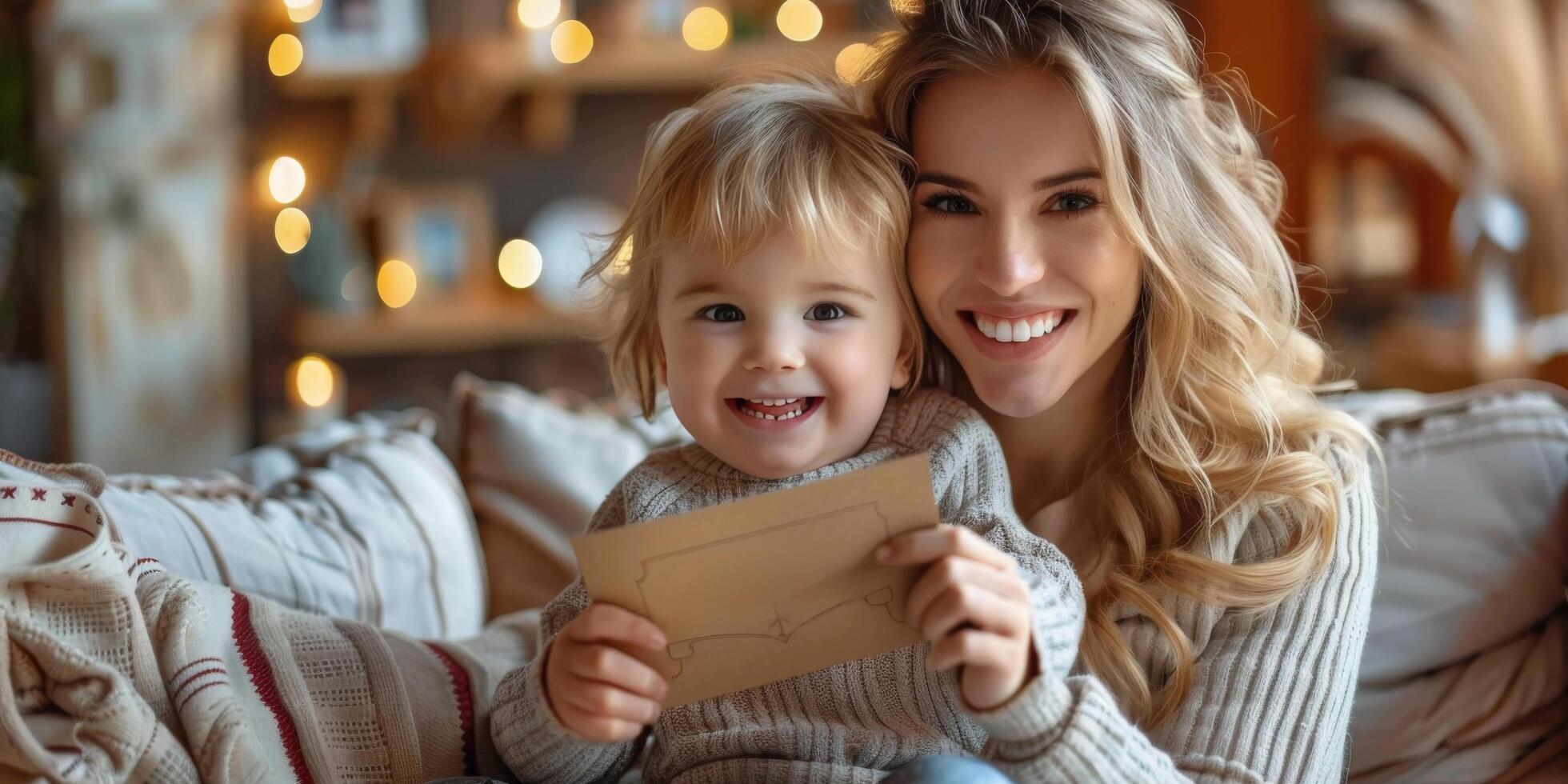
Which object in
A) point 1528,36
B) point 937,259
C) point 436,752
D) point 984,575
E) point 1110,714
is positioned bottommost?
point 436,752

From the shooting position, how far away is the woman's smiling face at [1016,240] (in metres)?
1.23

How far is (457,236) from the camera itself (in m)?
3.87

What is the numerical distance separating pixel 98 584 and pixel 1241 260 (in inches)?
41.4

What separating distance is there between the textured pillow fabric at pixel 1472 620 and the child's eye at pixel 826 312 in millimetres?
640

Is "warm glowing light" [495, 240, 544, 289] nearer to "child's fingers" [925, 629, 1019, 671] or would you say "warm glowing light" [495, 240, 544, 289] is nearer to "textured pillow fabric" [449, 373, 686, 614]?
"textured pillow fabric" [449, 373, 686, 614]

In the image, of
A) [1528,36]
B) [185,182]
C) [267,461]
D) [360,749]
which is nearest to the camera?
[360,749]

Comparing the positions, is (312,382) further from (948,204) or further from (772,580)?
(772,580)

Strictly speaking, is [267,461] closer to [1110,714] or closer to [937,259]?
[937,259]

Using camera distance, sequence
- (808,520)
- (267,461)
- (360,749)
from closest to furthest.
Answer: (808,520) < (360,749) < (267,461)

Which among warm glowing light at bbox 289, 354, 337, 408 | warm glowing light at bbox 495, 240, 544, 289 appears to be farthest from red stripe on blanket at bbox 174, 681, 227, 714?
warm glowing light at bbox 495, 240, 544, 289

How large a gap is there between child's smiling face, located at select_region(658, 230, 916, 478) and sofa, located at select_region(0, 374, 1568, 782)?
40cm

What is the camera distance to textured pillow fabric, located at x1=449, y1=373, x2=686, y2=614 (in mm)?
1783

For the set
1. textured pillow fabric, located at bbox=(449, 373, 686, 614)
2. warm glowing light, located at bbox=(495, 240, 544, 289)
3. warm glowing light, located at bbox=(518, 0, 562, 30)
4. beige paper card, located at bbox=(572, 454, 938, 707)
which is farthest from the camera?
warm glowing light, located at bbox=(495, 240, 544, 289)

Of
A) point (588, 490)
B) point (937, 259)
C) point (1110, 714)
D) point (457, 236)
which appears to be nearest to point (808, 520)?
point (1110, 714)
